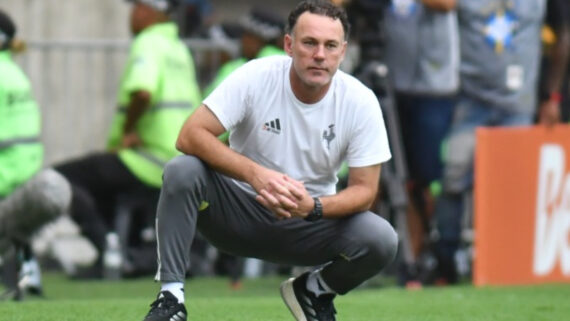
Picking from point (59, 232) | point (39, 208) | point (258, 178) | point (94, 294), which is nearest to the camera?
point (258, 178)

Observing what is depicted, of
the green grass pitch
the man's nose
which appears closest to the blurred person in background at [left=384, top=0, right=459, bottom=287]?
the green grass pitch

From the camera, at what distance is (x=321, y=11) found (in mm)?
7320

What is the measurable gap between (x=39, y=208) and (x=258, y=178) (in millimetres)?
A: 3472

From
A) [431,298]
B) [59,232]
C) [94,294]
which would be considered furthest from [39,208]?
[59,232]

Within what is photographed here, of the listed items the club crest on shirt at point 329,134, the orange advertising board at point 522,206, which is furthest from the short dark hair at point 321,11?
the orange advertising board at point 522,206

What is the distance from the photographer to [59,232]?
14391 mm

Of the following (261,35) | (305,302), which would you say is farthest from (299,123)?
(261,35)

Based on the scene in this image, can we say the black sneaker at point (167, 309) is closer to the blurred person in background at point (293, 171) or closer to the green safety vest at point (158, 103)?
the blurred person in background at point (293, 171)

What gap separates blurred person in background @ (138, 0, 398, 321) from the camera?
23.2ft

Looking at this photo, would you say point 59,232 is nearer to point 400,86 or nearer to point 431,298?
point 400,86

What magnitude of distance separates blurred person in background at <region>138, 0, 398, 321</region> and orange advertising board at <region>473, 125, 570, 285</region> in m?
4.31

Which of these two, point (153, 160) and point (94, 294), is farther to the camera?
point (153, 160)

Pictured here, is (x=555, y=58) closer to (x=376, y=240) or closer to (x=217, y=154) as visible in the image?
(x=376, y=240)

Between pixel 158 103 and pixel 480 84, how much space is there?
8.44 feet
